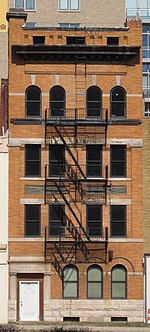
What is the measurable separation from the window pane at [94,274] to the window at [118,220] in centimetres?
212

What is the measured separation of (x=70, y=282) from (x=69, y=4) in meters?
38.8

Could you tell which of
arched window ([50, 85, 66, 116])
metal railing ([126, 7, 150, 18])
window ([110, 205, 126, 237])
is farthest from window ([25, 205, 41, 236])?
metal railing ([126, 7, 150, 18])

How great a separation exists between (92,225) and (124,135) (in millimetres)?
5261

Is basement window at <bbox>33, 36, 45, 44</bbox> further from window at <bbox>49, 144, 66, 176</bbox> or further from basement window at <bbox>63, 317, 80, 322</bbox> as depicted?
basement window at <bbox>63, 317, 80, 322</bbox>

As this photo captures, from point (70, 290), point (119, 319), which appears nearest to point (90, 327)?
point (119, 319)

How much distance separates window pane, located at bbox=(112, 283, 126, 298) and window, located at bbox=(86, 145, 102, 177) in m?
6.10

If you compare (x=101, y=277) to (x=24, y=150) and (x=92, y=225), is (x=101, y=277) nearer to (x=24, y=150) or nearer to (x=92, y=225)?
(x=92, y=225)

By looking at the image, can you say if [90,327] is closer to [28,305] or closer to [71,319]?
[71,319]

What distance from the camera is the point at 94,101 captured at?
47.9m

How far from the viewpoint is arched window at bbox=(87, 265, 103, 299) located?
46.6 metres

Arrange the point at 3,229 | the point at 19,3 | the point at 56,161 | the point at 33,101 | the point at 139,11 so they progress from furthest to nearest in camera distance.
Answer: the point at 139,11, the point at 19,3, the point at 33,101, the point at 56,161, the point at 3,229

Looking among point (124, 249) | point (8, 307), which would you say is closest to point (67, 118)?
point (124, 249)

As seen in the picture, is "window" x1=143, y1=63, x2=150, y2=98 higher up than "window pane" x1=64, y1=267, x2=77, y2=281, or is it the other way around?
"window" x1=143, y1=63, x2=150, y2=98

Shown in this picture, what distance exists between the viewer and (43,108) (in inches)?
1870
